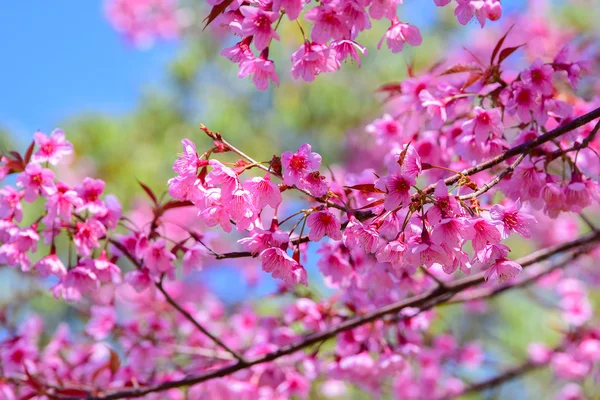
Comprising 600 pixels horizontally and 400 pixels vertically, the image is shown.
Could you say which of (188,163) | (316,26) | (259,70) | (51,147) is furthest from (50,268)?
(316,26)

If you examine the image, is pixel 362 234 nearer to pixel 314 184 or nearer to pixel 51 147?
pixel 314 184

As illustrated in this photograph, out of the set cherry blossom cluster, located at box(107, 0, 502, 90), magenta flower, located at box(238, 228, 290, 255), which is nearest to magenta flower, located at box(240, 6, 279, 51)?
cherry blossom cluster, located at box(107, 0, 502, 90)

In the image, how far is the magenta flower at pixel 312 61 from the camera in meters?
1.12

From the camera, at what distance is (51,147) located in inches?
58.7

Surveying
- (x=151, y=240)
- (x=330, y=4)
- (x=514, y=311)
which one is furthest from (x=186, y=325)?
(x=514, y=311)

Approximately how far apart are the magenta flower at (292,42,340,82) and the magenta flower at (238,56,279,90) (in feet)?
0.15

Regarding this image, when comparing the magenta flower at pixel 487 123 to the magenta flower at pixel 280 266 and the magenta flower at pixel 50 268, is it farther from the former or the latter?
the magenta flower at pixel 50 268

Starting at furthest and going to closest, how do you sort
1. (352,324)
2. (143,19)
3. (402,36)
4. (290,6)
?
(143,19), (352,324), (402,36), (290,6)

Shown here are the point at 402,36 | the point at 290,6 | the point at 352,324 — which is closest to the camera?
the point at 290,6

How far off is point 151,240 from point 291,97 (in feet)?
15.0

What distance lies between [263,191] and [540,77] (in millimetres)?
679

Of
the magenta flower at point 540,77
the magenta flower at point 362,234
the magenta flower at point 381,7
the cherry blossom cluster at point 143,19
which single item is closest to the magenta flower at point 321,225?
the magenta flower at point 362,234

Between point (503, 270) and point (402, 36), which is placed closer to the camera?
point (503, 270)

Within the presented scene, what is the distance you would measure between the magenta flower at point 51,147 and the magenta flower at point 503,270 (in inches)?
39.4
